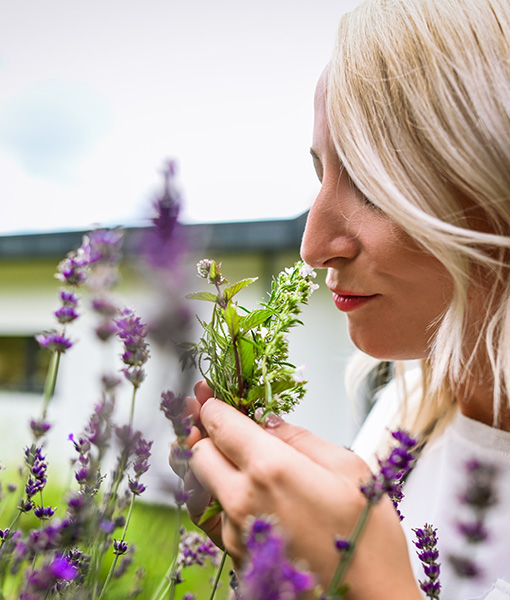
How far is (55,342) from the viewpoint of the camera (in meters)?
0.45

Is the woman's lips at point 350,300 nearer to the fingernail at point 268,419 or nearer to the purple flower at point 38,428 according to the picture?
the fingernail at point 268,419

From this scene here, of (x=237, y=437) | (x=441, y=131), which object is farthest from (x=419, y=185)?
(x=237, y=437)

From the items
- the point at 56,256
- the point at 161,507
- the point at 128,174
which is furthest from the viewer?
the point at 56,256

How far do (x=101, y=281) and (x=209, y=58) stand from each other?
63 centimetres

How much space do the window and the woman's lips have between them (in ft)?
5.82

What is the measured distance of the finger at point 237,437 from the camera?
0.43m

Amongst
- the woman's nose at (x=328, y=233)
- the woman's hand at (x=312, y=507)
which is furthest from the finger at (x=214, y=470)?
the woman's nose at (x=328, y=233)

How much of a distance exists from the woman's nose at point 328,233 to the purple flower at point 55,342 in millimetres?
355

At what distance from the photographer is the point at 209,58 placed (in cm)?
87

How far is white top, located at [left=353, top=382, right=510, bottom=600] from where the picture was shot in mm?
818

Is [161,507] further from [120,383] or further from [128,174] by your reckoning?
[128,174]

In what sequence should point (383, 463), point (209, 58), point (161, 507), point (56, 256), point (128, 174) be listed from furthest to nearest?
point (56, 256) → point (209, 58) → point (128, 174) → point (161, 507) → point (383, 463)

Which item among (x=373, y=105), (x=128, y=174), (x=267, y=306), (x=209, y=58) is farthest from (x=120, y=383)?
(x=209, y=58)

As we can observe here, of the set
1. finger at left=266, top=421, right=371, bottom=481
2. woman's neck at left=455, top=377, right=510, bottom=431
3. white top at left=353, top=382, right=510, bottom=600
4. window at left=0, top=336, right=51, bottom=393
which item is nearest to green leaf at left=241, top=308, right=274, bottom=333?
finger at left=266, top=421, right=371, bottom=481
